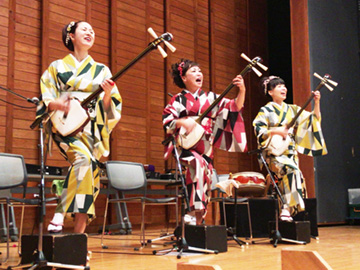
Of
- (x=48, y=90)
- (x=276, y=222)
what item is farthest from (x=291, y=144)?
(x=48, y=90)

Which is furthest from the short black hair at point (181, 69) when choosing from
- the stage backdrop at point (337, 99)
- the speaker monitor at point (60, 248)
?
the stage backdrop at point (337, 99)

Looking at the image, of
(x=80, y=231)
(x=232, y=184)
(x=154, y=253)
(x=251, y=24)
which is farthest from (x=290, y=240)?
(x=251, y=24)

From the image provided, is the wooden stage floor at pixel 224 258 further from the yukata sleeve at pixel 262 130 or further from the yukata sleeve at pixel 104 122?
the yukata sleeve at pixel 262 130

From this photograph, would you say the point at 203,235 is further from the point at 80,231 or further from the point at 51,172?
the point at 51,172

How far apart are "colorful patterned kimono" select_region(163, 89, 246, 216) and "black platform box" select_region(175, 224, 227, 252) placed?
184 millimetres

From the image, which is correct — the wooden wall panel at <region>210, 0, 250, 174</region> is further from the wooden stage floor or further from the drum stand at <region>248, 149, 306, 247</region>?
the wooden stage floor

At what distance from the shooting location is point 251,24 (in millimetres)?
8672

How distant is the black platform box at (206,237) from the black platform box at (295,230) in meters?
1.02

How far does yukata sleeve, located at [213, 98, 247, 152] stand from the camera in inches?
150

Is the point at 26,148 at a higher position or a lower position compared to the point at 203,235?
higher

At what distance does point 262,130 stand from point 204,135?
1.07 meters

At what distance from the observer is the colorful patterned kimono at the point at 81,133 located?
271cm

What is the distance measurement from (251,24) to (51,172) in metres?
5.25

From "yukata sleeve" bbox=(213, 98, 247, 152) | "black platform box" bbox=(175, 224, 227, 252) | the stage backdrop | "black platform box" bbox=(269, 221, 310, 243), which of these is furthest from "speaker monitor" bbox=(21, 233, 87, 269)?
the stage backdrop
